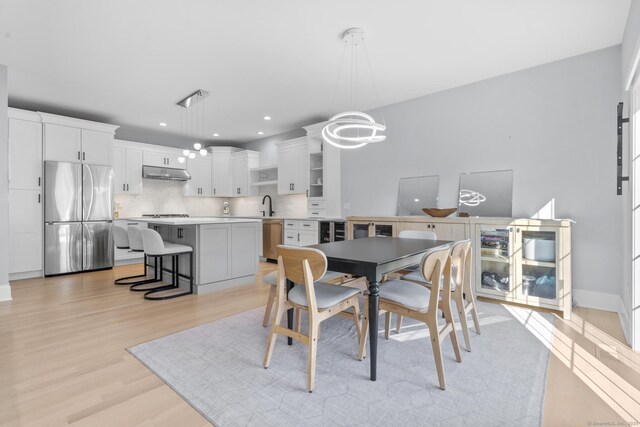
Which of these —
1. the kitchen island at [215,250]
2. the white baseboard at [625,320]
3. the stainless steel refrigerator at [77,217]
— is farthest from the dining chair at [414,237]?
the stainless steel refrigerator at [77,217]

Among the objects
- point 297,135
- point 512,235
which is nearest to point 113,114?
point 297,135

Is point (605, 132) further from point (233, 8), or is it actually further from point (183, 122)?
point (183, 122)

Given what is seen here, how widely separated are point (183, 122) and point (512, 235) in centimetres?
572

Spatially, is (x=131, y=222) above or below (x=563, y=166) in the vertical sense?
below

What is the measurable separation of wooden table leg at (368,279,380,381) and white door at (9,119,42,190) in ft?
18.0

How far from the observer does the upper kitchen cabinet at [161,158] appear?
6422 millimetres

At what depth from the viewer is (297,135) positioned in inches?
262

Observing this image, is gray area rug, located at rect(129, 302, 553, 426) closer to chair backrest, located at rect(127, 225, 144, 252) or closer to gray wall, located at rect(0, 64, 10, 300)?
chair backrest, located at rect(127, 225, 144, 252)

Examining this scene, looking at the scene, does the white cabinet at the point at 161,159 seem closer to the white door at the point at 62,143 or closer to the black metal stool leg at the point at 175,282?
the white door at the point at 62,143

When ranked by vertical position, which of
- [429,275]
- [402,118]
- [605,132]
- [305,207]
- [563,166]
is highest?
[402,118]

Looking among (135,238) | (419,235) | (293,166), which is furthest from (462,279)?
(293,166)

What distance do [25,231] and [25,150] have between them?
1211 mm

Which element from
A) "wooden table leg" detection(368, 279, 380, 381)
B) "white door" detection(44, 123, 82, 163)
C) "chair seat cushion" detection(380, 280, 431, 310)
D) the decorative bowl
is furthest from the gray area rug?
"white door" detection(44, 123, 82, 163)

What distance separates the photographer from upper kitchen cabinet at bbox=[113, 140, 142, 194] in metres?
6.00
